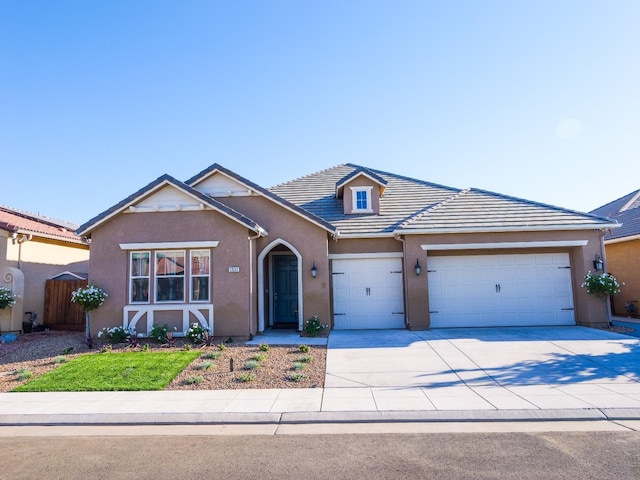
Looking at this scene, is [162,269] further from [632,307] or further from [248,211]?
[632,307]


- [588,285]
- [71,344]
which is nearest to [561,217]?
[588,285]

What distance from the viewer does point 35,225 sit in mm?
16562

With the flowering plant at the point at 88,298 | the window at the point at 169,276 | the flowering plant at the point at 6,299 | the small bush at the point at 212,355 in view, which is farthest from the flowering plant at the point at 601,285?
the flowering plant at the point at 6,299

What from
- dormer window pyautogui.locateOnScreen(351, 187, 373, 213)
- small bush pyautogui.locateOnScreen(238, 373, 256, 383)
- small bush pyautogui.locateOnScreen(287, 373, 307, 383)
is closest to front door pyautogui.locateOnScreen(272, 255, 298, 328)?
dormer window pyautogui.locateOnScreen(351, 187, 373, 213)

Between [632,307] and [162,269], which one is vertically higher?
[162,269]

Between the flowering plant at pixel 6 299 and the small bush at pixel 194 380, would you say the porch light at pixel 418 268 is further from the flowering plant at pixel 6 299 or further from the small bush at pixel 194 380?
the flowering plant at pixel 6 299

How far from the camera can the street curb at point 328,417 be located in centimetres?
587

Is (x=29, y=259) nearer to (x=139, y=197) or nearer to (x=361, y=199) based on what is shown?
(x=139, y=197)

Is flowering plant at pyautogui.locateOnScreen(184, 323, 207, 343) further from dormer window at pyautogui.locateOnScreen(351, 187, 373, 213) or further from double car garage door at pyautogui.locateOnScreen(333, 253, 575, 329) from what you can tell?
dormer window at pyautogui.locateOnScreen(351, 187, 373, 213)

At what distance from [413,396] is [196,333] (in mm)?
6593

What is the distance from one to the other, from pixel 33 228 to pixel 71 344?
648 cm

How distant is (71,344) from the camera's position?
1156cm

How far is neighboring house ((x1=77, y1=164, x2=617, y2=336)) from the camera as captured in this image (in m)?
11.9

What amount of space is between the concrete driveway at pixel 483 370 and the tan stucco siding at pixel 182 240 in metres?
3.00
